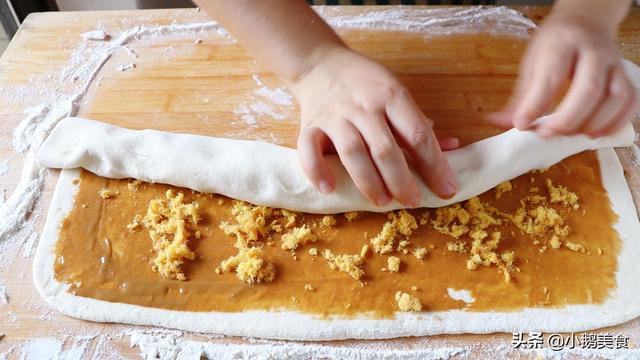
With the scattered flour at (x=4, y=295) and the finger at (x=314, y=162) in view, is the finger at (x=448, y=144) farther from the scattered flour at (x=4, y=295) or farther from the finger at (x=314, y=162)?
the scattered flour at (x=4, y=295)

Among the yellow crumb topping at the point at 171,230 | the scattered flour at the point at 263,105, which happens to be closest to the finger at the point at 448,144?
the scattered flour at the point at 263,105

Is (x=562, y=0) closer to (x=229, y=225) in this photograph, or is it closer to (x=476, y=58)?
(x=476, y=58)

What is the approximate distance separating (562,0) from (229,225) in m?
0.78

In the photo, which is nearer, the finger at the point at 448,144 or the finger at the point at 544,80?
the finger at the point at 544,80

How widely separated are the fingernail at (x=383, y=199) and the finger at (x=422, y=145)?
78mm

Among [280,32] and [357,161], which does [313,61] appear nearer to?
[280,32]

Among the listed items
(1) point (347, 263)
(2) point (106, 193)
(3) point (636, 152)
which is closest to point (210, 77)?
(2) point (106, 193)

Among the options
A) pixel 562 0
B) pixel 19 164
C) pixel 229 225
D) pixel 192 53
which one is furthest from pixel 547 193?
pixel 19 164

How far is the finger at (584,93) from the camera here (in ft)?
2.86

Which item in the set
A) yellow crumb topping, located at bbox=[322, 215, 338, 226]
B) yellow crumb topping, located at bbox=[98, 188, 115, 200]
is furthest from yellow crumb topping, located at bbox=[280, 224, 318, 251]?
yellow crumb topping, located at bbox=[98, 188, 115, 200]

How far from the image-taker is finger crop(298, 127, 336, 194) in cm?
91

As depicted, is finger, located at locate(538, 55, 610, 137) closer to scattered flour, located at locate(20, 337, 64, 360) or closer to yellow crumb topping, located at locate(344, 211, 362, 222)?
yellow crumb topping, located at locate(344, 211, 362, 222)

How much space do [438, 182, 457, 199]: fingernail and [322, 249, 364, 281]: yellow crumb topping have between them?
0.19 meters

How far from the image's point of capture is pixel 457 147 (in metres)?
1.03
